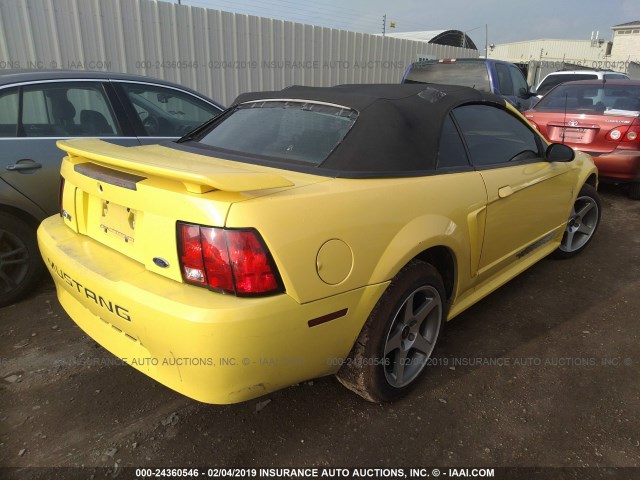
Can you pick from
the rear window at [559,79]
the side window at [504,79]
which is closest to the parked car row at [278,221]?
the side window at [504,79]

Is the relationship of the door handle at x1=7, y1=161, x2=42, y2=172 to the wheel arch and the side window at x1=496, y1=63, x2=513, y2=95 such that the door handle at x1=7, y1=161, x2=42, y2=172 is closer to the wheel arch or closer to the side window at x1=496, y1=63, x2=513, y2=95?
the wheel arch

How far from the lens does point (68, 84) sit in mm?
3383

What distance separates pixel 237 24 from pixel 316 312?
7815 mm

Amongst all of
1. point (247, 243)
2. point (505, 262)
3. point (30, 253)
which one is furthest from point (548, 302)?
point (30, 253)

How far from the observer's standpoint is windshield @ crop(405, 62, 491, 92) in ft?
26.1

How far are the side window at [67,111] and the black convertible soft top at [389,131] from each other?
5.56ft

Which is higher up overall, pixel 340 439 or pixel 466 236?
pixel 466 236

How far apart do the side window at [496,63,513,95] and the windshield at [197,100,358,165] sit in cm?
671

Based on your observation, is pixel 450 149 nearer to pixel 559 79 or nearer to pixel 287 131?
pixel 287 131

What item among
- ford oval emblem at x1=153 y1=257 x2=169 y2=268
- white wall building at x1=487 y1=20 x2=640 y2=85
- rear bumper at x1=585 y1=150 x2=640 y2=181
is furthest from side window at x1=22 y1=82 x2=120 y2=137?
white wall building at x1=487 y1=20 x2=640 y2=85

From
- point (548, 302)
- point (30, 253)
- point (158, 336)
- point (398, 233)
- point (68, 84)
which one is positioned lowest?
point (548, 302)

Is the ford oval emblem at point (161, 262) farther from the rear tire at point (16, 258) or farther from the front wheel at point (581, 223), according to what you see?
the front wheel at point (581, 223)

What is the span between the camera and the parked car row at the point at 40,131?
121 inches

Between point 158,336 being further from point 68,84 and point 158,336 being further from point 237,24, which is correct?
point 237,24
